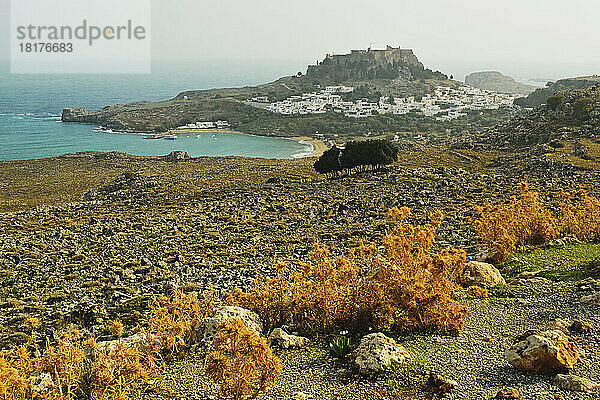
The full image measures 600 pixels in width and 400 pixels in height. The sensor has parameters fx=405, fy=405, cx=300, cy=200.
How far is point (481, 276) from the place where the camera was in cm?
1243

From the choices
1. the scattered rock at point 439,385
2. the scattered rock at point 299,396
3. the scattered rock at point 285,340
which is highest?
the scattered rock at point 439,385

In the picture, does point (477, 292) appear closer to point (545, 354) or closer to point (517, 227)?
point (545, 354)

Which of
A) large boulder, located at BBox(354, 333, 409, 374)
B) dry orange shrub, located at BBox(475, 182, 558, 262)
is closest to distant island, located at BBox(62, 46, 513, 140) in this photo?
dry orange shrub, located at BBox(475, 182, 558, 262)

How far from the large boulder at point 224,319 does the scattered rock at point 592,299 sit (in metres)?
8.41

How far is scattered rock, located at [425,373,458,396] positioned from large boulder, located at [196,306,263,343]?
3.98 meters

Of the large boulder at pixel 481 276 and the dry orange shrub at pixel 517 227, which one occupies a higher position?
the dry orange shrub at pixel 517 227

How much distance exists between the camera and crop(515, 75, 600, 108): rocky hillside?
98.7 m

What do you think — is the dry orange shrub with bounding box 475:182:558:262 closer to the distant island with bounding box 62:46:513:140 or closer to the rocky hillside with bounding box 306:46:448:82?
the distant island with bounding box 62:46:513:140

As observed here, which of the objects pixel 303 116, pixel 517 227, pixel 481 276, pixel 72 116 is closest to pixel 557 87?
pixel 303 116

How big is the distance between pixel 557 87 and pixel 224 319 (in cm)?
12678

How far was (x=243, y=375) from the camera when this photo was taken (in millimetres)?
6480

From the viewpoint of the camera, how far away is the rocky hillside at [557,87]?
324 ft

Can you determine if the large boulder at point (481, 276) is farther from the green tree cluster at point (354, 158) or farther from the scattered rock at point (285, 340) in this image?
the green tree cluster at point (354, 158)

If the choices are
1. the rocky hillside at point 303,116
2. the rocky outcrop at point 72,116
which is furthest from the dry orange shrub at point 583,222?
the rocky outcrop at point 72,116
